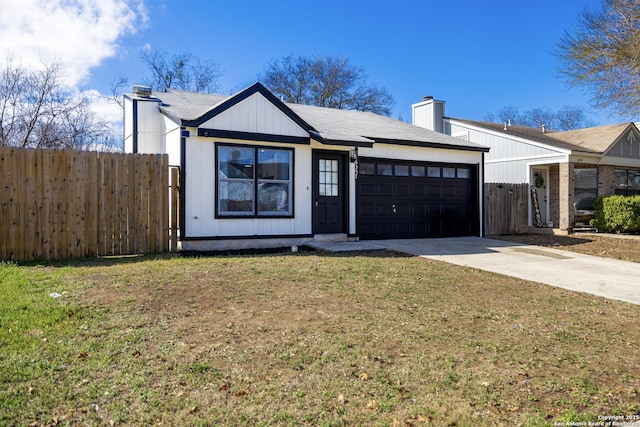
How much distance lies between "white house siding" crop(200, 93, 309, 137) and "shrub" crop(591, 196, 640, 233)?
1249cm

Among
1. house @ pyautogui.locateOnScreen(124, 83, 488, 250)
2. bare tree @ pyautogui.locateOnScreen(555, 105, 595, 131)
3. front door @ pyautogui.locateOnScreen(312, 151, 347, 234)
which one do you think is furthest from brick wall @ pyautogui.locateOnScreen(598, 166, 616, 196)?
bare tree @ pyautogui.locateOnScreen(555, 105, 595, 131)

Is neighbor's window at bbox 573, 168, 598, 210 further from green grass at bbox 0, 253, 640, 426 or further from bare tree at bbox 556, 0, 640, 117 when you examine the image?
green grass at bbox 0, 253, 640, 426

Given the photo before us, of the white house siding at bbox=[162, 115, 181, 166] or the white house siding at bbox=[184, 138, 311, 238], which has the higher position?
the white house siding at bbox=[162, 115, 181, 166]

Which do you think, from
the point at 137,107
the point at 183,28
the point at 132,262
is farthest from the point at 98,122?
the point at 132,262

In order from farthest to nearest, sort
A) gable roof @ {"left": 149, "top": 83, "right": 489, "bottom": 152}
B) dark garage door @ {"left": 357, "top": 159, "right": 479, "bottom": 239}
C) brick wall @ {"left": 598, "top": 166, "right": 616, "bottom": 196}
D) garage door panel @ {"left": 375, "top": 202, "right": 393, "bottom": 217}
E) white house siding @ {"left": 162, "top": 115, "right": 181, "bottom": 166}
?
brick wall @ {"left": 598, "top": 166, "right": 616, "bottom": 196}
garage door panel @ {"left": 375, "top": 202, "right": 393, "bottom": 217}
dark garage door @ {"left": 357, "top": 159, "right": 479, "bottom": 239}
gable roof @ {"left": 149, "top": 83, "right": 489, "bottom": 152}
white house siding @ {"left": 162, "top": 115, "right": 181, "bottom": 166}

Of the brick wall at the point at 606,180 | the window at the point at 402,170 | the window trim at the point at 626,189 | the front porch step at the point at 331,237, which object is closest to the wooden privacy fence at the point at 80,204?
the front porch step at the point at 331,237

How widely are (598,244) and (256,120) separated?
10318mm

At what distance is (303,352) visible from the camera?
12.4 ft

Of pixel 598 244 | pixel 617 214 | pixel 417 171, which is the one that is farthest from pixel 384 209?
pixel 617 214

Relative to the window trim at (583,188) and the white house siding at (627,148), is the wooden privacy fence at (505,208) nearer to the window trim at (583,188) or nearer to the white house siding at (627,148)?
the window trim at (583,188)

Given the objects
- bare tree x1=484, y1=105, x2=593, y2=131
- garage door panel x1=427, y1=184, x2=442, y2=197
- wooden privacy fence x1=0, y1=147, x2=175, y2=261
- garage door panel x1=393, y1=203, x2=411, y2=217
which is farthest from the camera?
bare tree x1=484, y1=105, x2=593, y2=131

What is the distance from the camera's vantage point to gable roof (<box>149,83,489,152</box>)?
32.4ft

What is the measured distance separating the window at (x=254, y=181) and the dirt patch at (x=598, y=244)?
7.35 meters

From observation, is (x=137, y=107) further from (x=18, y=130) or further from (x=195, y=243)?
(x=18, y=130)
